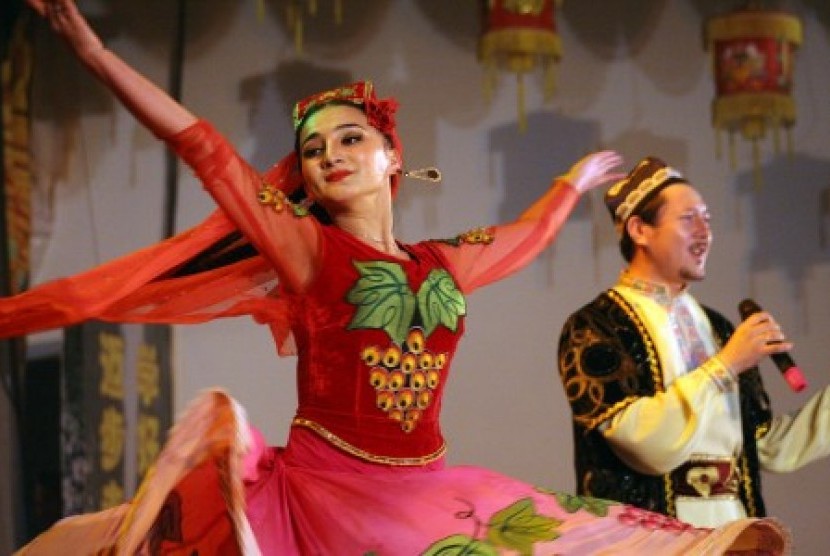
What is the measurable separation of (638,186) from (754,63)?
5.11 feet

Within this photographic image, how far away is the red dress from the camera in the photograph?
2537mm

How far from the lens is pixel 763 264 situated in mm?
5406

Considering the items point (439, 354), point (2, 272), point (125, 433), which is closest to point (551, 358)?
point (125, 433)

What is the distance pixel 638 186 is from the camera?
3734 millimetres

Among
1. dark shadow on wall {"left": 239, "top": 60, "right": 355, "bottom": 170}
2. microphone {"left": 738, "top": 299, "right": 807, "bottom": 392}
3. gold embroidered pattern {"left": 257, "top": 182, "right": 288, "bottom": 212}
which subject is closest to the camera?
gold embroidered pattern {"left": 257, "top": 182, "right": 288, "bottom": 212}

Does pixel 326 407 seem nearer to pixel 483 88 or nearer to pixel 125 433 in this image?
pixel 125 433

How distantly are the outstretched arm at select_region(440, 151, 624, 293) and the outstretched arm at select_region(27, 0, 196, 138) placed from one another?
0.63 m

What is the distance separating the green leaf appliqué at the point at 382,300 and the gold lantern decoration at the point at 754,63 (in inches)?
102

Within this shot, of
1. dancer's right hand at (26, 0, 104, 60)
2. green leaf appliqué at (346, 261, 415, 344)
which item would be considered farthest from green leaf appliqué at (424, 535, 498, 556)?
dancer's right hand at (26, 0, 104, 60)

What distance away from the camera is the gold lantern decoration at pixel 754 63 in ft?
16.9

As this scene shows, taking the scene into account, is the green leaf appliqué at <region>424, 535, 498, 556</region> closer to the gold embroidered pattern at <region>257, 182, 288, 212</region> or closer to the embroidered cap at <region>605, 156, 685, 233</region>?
the gold embroidered pattern at <region>257, 182, 288, 212</region>

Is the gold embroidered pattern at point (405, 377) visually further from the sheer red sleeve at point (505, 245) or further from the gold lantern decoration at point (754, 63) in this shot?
the gold lantern decoration at point (754, 63)

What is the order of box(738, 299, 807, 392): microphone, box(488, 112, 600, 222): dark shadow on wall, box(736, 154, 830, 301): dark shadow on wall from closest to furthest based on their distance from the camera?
box(738, 299, 807, 392): microphone → box(488, 112, 600, 222): dark shadow on wall → box(736, 154, 830, 301): dark shadow on wall

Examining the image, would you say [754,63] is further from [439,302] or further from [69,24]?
[69,24]
